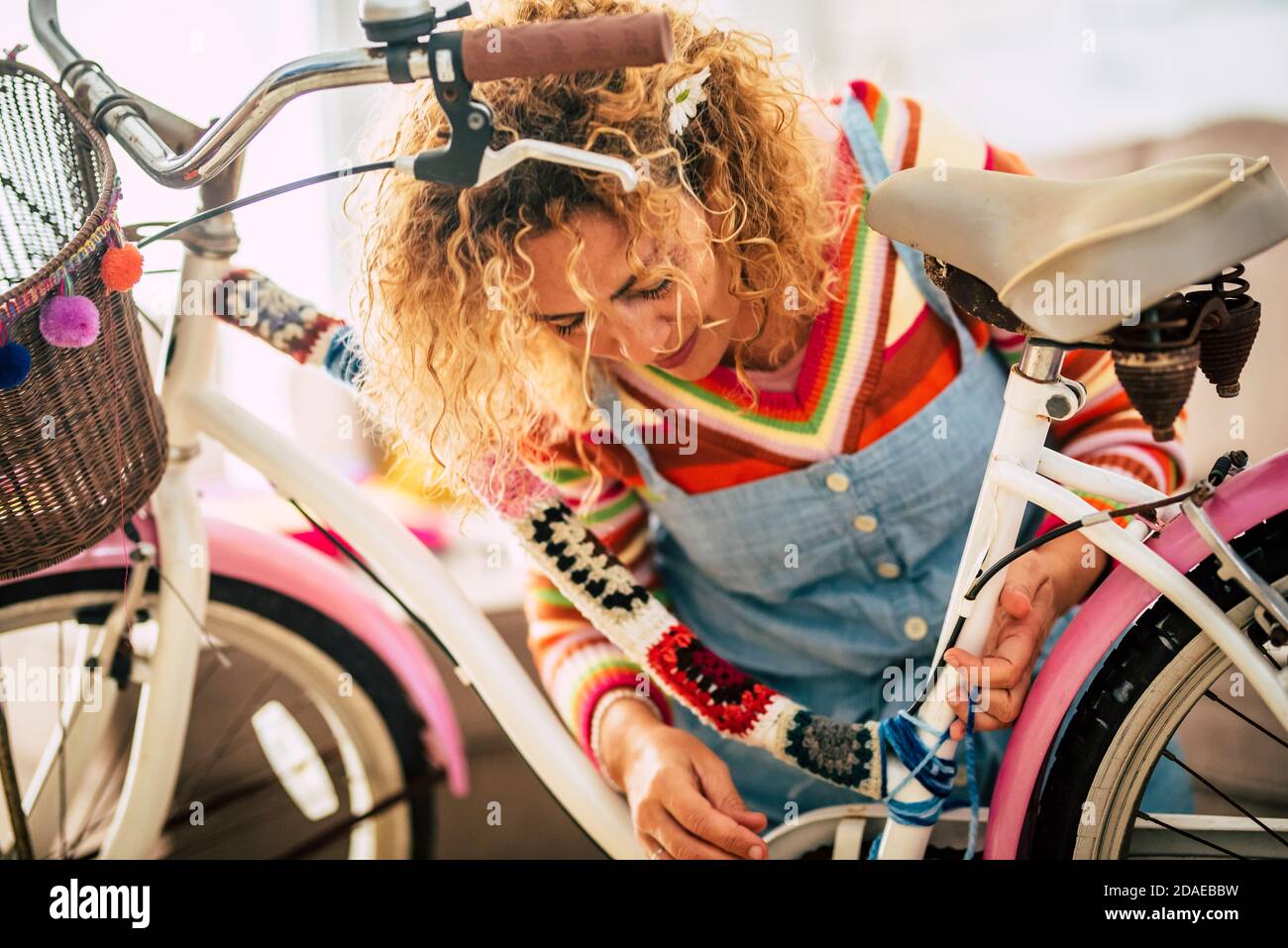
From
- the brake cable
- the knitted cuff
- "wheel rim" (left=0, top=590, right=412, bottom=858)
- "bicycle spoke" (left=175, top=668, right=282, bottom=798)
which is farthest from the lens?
"bicycle spoke" (left=175, top=668, right=282, bottom=798)

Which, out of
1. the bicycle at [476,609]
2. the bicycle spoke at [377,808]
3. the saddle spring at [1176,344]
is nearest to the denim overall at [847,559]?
the bicycle at [476,609]

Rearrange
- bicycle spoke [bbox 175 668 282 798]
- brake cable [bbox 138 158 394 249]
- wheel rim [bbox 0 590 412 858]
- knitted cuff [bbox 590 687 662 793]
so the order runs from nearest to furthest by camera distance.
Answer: brake cable [bbox 138 158 394 249] < knitted cuff [bbox 590 687 662 793] < wheel rim [bbox 0 590 412 858] < bicycle spoke [bbox 175 668 282 798]

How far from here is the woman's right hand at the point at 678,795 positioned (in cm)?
85

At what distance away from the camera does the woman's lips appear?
2.80 ft

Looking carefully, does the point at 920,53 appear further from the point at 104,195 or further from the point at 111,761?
the point at 111,761

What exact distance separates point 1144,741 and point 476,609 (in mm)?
570

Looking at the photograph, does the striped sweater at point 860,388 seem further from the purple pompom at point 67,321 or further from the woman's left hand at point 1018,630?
the purple pompom at point 67,321

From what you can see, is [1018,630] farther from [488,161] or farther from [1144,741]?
[488,161]

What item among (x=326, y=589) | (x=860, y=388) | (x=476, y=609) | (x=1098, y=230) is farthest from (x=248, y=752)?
(x=1098, y=230)

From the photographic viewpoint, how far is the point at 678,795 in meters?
0.87

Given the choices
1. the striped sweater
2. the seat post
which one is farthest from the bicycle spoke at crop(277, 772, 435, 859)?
the seat post

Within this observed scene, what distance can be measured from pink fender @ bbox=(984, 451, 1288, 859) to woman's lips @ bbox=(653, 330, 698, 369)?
1.20ft

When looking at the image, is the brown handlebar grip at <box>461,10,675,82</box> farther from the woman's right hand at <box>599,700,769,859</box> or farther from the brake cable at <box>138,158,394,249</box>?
the woman's right hand at <box>599,700,769,859</box>

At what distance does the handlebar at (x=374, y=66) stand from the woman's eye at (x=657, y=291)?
0.14 meters
